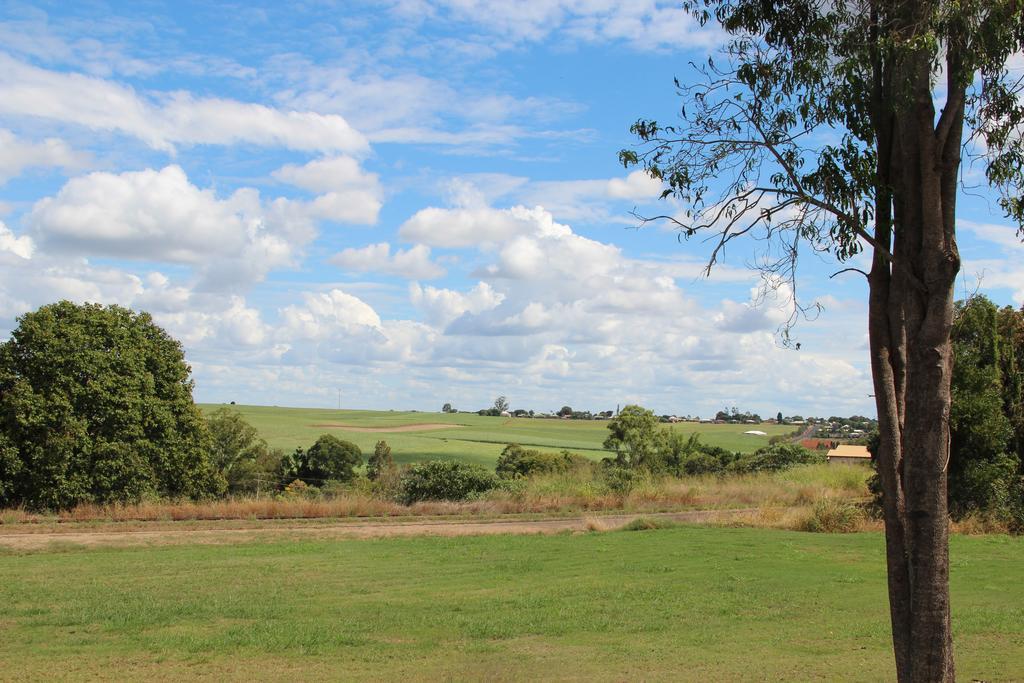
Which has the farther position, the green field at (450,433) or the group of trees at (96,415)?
the green field at (450,433)

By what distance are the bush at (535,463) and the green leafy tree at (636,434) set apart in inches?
172

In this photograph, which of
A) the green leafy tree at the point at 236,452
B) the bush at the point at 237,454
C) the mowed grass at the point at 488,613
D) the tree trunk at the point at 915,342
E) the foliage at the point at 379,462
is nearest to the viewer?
the tree trunk at the point at 915,342

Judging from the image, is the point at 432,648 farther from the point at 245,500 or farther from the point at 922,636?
the point at 245,500

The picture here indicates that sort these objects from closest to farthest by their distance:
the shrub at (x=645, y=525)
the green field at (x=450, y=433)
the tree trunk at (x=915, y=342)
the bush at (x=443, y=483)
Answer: the tree trunk at (x=915, y=342) → the shrub at (x=645, y=525) → the bush at (x=443, y=483) → the green field at (x=450, y=433)

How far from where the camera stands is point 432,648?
10688 millimetres

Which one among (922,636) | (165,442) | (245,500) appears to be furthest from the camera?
(165,442)

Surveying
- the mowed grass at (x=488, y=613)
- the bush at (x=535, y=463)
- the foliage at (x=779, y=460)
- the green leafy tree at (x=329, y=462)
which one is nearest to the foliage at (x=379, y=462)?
the green leafy tree at (x=329, y=462)

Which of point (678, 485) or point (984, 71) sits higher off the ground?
point (984, 71)

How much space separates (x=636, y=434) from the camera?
5022 centimetres

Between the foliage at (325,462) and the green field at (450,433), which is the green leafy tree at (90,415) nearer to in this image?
the foliage at (325,462)

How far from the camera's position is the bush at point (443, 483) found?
3259cm

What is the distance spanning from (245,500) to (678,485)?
52.1 ft

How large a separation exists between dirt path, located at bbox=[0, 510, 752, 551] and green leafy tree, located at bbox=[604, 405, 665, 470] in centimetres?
2019

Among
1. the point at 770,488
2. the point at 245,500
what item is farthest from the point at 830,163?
the point at 770,488
